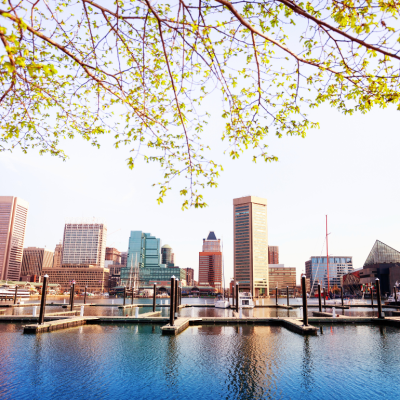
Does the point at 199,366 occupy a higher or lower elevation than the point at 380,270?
lower

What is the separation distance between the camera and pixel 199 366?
1572 centimetres

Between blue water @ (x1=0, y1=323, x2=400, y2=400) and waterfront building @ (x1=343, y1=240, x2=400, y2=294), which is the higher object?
waterfront building @ (x1=343, y1=240, x2=400, y2=294)

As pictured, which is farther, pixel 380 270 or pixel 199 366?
pixel 380 270

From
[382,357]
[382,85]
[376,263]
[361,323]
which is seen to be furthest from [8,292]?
[376,263]

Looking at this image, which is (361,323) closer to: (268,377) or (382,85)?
(268,377)

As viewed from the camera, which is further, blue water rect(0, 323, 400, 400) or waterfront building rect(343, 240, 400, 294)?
waterfront building rect(343, 240, 400, 294)

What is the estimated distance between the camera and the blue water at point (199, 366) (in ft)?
40.0

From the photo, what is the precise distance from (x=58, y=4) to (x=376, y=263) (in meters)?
152

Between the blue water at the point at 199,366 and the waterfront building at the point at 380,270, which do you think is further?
the waterfront building at the point at 380,270

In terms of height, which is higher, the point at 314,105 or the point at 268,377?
the point at 314,105

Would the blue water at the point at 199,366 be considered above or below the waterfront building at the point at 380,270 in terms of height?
below

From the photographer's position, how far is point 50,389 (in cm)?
1215

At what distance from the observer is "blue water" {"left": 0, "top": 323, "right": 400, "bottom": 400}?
12.2 meters

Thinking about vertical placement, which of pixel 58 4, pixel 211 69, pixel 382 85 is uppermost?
pixel 58 4
